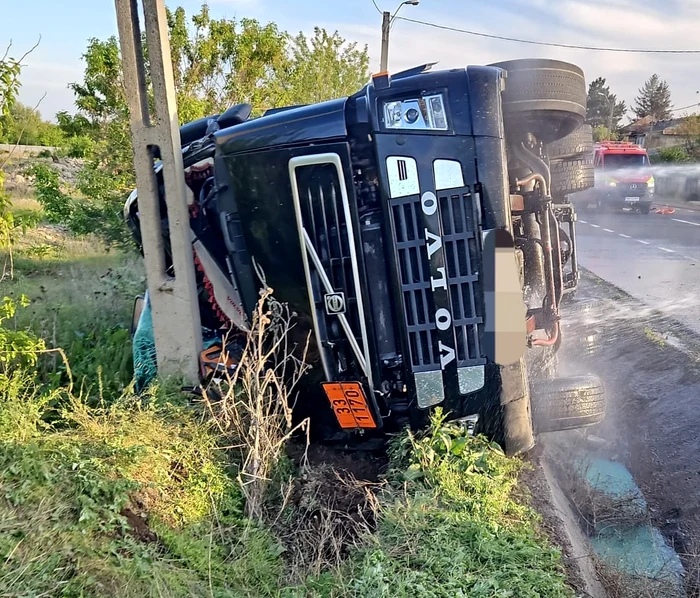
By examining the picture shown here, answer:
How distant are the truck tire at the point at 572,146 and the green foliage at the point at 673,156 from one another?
35.3 m

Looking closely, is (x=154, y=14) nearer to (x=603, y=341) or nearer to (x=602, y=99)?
(x=603, y=341)

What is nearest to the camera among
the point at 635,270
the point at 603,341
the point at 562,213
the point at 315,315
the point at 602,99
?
the point at 315,315

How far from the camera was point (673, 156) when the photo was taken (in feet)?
119

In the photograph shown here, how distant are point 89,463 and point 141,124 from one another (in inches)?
79.3

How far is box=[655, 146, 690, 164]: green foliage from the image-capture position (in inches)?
1402

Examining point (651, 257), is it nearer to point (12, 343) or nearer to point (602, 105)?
point (12, 343)

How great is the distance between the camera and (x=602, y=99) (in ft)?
267

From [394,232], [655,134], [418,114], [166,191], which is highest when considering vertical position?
[655,134]

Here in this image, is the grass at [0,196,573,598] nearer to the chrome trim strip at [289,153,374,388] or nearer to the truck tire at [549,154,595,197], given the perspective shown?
the chrome trim strip at [289,153,374,388]

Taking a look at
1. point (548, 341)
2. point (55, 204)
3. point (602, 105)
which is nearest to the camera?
point (548, 341)

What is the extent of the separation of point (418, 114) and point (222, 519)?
82.5 inches

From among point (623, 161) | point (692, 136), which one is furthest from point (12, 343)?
point (692, 136)

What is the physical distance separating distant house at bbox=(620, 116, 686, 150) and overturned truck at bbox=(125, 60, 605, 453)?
137ft

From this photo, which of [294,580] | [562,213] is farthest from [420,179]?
[562,213]
